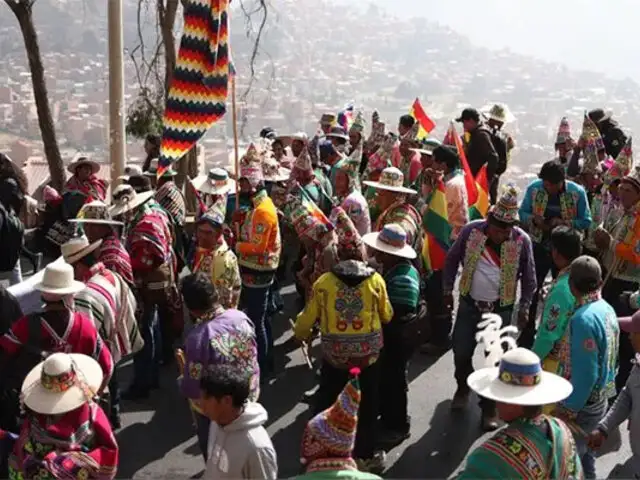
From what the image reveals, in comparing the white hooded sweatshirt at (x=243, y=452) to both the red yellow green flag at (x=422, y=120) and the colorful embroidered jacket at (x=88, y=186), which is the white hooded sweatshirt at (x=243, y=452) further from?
the red yellow green flag at (x=422, y=120)

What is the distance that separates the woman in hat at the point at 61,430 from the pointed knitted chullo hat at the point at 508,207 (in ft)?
11.5

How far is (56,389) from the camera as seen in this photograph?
13.6 ft

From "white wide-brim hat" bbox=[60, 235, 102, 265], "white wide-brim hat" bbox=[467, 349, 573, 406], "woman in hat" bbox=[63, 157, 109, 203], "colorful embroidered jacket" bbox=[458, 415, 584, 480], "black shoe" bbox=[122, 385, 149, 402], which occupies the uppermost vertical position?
"white wide-brim hat" bbox=[467, 349, 573, 406]

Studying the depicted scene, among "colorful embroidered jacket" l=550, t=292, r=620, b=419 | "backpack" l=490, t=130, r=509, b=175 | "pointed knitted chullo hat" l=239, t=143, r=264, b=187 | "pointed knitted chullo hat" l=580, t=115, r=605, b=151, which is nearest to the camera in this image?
"colorful embroidered jacket" l=550, t=292, r=620, b=419

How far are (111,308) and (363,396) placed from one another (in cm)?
183

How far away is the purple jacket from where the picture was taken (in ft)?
16.9

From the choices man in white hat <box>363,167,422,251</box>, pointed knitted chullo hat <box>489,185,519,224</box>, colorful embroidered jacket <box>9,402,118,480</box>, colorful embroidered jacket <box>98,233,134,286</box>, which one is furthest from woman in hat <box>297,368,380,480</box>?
man in white hat <box>363,167,422,251</box>

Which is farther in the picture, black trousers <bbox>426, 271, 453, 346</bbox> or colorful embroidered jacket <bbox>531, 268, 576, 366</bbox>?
black trousers <bbox>426, 271, 453, 346</bbox>

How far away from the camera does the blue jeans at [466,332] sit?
6.93 metres

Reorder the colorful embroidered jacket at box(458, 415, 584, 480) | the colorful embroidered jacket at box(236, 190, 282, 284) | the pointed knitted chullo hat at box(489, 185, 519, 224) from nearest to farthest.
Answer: the colorful embroidered jacket at box(458, 415, 584, 480) → the pointed knitted chullo hat at box(489, 185, 519, 224) → the colorful embroidered jacket at box(236, 190, 282, 284)

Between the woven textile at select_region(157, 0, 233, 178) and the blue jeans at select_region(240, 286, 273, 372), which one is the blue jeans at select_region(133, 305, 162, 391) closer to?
the blue jeans at select_region(240, 286, 273, 372)

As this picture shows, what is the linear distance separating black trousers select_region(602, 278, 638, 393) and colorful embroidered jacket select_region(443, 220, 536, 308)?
0.83m

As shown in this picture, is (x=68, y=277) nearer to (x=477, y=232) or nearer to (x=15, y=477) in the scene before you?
(x=15, y=477)

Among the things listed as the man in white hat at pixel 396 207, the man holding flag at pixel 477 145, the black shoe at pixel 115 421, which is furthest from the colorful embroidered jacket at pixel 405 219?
the man holding flag at pixel 477 145
